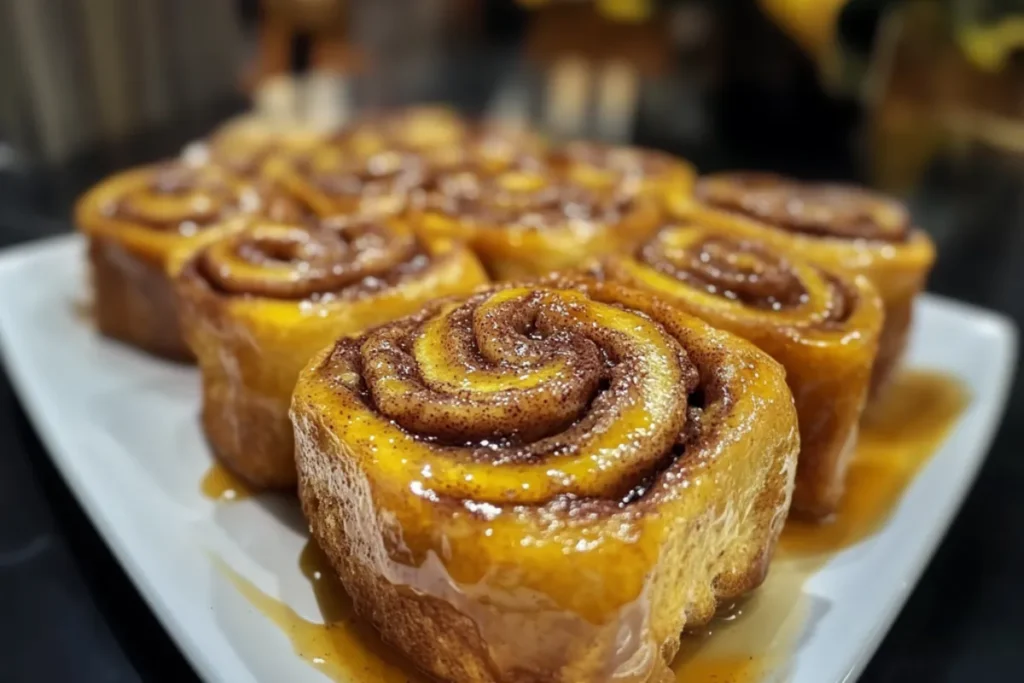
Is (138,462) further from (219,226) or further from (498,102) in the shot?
(498,102)

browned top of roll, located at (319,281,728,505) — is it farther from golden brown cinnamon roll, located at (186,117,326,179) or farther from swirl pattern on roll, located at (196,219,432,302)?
golden brown cinnamon roll, located at (186,117,326,179)

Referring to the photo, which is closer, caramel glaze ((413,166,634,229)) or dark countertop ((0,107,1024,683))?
dark countertop ((0,107,1024,683))

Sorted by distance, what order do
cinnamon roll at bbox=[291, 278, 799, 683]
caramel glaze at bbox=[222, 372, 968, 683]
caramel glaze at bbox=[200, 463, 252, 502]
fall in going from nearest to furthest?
cinnamon roll at bbox=[291, 278, 799, 683], caramel glaze at bbox=[222, 372, 968, 683], caramel glaze at bbox=[200, 463, 252, 502]

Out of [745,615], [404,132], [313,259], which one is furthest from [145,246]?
[745,615]

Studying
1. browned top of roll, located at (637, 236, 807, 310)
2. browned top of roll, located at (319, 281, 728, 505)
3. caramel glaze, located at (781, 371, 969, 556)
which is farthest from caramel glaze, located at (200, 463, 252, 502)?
caramel glaze, located at (781, 371, 969, 556)

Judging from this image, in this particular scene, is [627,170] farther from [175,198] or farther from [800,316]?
[175,198]

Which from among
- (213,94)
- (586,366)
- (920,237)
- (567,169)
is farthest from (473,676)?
(213,94)

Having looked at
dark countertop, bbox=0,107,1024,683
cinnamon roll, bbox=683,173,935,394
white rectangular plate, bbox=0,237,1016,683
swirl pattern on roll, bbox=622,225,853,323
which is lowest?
dark countertop, bbox=0,107,1024,683
